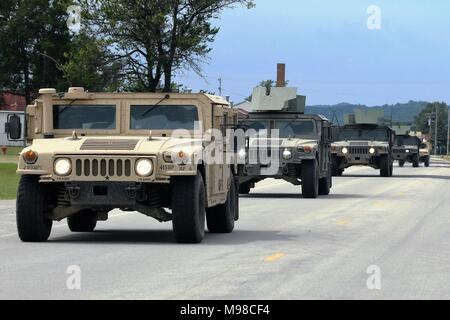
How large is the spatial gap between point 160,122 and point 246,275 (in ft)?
16.0

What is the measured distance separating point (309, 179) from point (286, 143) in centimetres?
108

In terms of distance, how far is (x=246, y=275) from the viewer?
38.8 ft

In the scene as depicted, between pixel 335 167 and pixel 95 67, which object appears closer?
pixel 335 167

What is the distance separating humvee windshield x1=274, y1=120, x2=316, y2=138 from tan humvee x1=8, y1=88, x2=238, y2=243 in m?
13.4

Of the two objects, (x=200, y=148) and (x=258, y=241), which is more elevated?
(x=200, y=148)

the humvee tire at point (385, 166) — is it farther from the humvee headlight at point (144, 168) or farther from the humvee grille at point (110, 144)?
the humvee headlight at point (144, 168)

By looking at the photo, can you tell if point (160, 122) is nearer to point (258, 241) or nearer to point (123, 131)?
point (123, 131)

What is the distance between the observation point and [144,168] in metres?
14.5

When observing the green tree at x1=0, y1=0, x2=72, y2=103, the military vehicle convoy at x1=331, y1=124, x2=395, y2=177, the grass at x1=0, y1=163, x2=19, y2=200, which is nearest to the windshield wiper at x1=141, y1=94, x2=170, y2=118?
the grass at x1=0, y1=163, x2=19, y2=200

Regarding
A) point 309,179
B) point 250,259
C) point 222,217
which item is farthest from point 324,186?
point 250,259

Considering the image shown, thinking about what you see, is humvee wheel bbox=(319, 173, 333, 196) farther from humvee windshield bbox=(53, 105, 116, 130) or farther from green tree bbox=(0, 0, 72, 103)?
green tree bbox=(0, 0, 72, 103)

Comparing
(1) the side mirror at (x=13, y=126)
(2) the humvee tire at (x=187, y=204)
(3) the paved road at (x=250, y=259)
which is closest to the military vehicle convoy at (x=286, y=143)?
(3) the paved road at (x=250, y=259)

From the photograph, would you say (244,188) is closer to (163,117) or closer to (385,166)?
(163,117)

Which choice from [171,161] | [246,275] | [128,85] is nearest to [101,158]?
[171,161]
